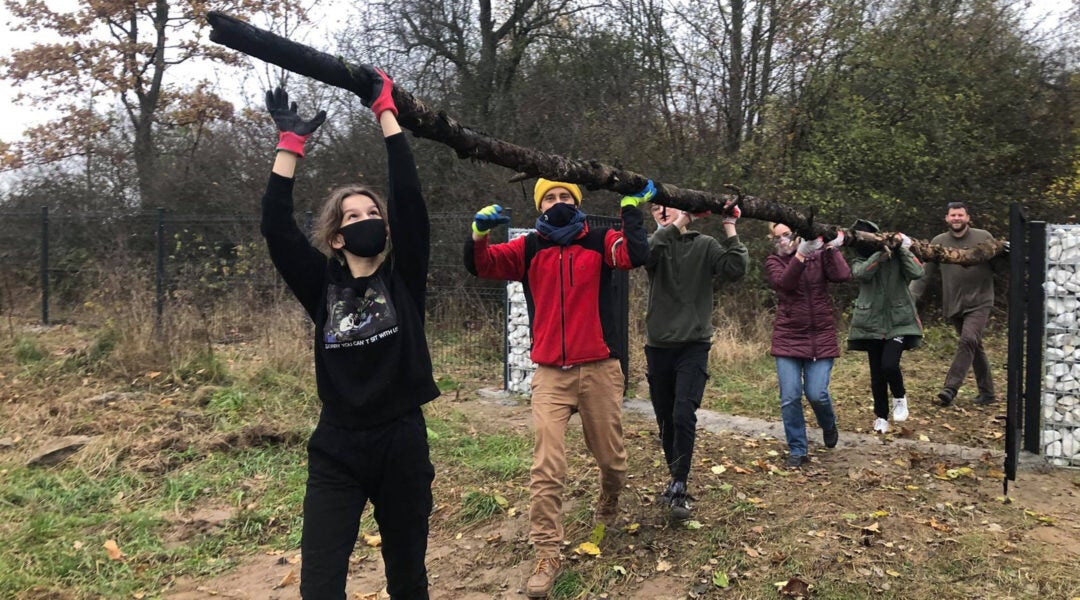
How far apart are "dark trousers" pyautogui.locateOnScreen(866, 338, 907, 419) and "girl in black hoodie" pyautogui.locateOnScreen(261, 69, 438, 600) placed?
15.8 ft

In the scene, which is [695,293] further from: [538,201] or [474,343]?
[474,343]

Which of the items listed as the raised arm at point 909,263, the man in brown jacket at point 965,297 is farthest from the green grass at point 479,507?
the man in brown jacket at point 965,297

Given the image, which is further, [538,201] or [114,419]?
[114,419]

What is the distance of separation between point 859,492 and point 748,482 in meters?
0.72

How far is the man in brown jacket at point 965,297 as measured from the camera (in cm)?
684

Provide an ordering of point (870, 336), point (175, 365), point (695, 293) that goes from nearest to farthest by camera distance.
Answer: point (695, 293), point (870, 336), point (175, 365)

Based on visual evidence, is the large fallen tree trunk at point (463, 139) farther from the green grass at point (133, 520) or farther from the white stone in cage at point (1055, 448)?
the green grass at point (133, 520)

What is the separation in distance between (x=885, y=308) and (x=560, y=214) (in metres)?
3.66

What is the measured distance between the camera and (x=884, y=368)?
6.22 m

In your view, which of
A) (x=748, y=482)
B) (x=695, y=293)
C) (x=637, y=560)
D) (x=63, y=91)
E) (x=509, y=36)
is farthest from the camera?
(x=63, y=91)

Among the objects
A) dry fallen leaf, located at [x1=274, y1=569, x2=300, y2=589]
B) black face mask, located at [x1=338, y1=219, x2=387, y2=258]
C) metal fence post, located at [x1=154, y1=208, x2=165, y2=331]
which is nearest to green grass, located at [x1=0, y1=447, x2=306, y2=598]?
dry fallen leaf, located at [x1=274, y1=569, x2=300, y2=589]

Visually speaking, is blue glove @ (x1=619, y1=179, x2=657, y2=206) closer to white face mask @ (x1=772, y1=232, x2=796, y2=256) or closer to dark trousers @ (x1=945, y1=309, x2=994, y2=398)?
white face mask @ (x1=772, y1=232, x2=796, y2=256)

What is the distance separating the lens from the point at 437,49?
15047 mm

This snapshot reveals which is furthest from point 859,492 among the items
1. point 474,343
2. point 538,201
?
point 474,343
